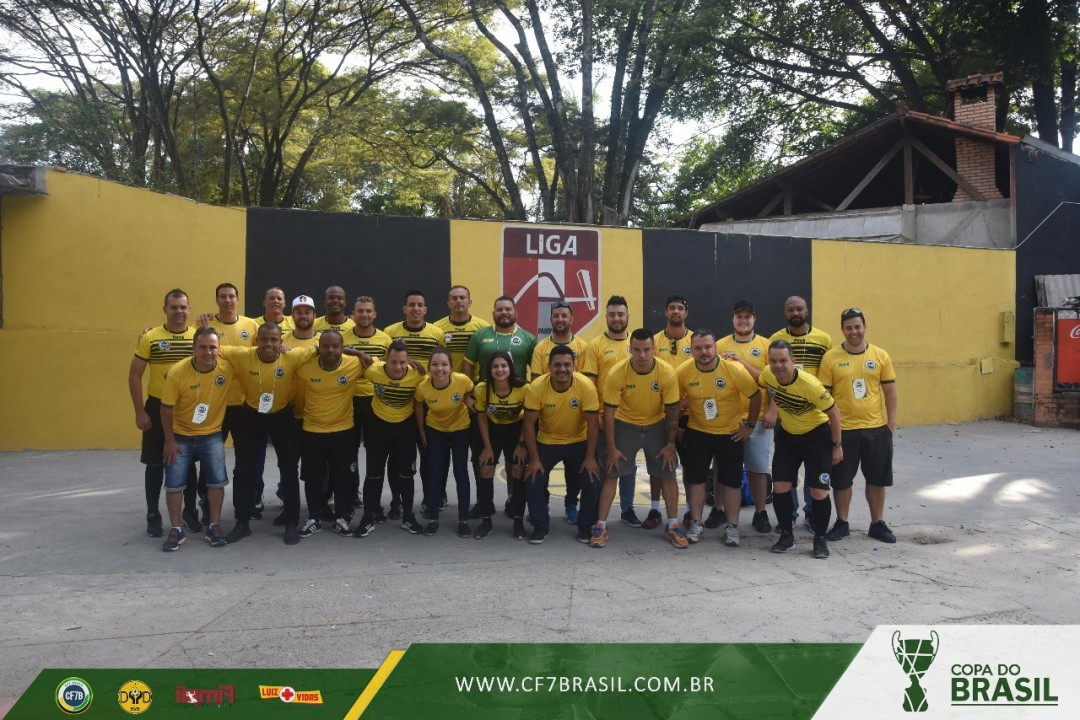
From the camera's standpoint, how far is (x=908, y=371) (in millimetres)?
12844

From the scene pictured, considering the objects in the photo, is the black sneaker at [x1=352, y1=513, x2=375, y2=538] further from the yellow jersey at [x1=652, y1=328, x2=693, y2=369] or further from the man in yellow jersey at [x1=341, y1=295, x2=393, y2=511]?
the yellow jersey at [x1=652, y1=328, x2=693, y2=369]

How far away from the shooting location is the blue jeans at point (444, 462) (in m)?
6.35

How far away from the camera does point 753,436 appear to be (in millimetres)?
6652

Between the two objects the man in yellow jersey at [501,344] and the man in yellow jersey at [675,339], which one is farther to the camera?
the man in yellow jersey at [675,339]

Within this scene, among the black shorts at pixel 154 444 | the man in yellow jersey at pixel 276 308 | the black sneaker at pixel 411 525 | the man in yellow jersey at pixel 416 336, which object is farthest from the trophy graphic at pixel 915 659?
the man in yellow jersey at pixel 276 308

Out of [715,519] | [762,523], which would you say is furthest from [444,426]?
[762,523]

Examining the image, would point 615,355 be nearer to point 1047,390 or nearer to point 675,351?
point 675,351

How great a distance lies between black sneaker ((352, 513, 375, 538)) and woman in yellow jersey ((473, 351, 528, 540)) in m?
0.79

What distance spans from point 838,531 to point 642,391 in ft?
5.86

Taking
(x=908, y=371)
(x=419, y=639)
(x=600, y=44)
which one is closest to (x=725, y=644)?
(x=419, y=639)

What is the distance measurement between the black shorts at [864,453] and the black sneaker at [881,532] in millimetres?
313

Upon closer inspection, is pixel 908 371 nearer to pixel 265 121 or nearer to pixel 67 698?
pixel 67 698

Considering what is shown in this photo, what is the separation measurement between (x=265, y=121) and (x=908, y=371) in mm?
16834

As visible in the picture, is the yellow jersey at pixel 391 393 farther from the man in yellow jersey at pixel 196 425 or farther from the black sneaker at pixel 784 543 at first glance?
the black sneaker at pixel 784 543
